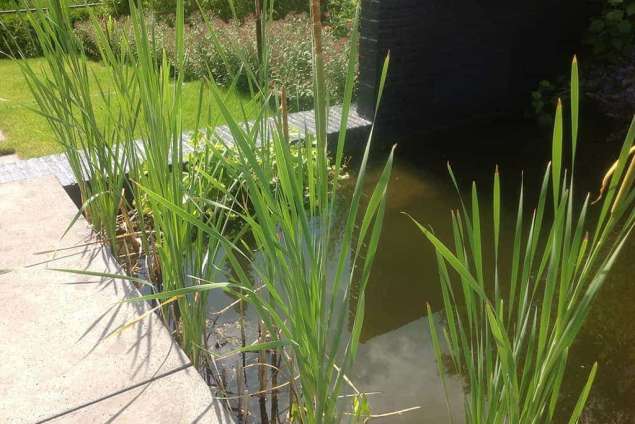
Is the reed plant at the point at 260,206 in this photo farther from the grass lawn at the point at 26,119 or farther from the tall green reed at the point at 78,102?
the grass lawn at the point at 26,119

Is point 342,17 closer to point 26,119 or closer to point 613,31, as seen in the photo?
point 613,31

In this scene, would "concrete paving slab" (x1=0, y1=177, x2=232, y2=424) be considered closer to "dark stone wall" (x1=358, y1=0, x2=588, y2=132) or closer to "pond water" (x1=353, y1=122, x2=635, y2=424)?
"pond water" (x1=353, y1=122, x2=635, y2=424)

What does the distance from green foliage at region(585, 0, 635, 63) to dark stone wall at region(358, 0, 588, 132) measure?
18 centimetres

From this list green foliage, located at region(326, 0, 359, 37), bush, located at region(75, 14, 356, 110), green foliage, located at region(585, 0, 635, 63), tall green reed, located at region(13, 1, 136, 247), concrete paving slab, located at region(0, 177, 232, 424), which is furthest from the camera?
Result: green foliage, located at region(326, 0, 359, 37)

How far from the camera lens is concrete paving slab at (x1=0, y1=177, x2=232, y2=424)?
1.47m

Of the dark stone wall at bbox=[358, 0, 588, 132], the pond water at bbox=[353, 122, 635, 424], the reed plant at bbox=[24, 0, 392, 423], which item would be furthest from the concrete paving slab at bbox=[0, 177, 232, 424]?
the dark stone wall at bbox=[358, 0, 588, 132]

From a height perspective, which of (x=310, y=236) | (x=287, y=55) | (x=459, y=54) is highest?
(x=310, y=236)

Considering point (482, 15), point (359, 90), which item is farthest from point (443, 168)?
point (482, 15)

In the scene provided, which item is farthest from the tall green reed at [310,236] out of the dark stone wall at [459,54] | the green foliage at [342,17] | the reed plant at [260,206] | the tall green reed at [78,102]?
the green foliage at [342,17]

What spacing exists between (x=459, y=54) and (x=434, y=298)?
7.54ft

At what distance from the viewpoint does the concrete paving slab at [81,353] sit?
147 centimetres

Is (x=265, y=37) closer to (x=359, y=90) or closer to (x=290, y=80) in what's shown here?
(x=359, y=90)

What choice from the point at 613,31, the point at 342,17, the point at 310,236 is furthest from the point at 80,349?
the point at 342,17

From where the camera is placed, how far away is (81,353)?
1660 mm
